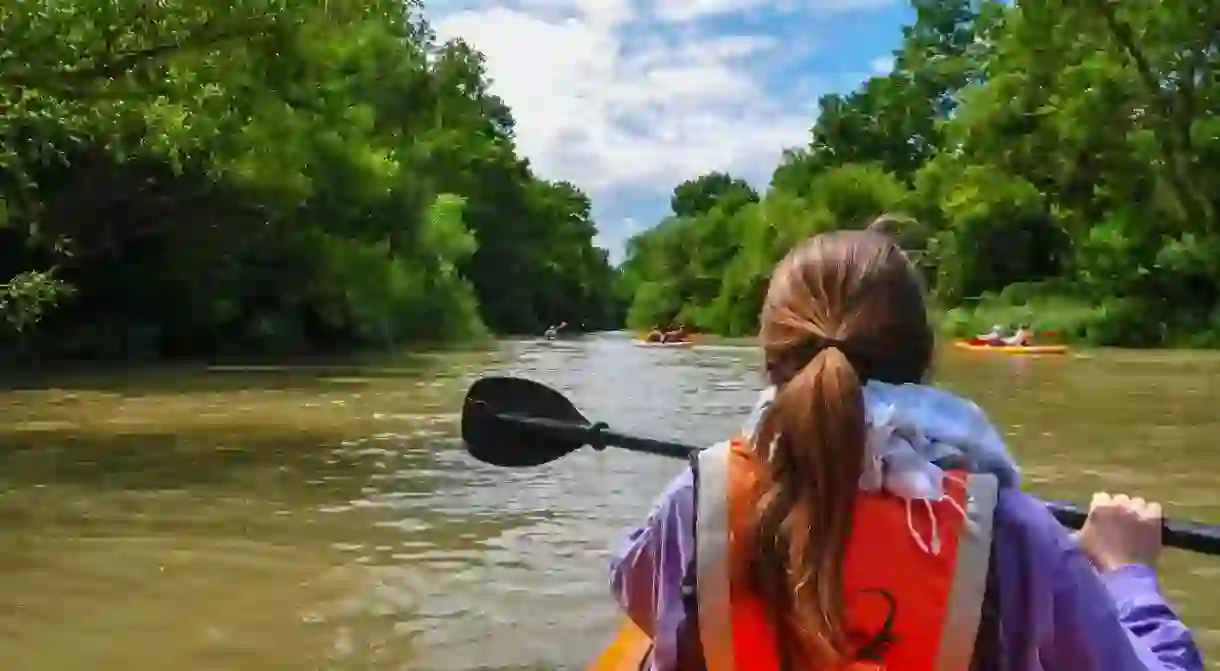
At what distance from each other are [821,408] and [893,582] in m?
0.19

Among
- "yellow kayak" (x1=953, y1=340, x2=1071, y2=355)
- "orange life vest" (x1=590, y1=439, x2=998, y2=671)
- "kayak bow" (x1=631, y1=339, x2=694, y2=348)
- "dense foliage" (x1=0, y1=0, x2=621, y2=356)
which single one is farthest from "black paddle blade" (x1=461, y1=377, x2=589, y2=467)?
"kayak bow" (x1=631, y1=339, x2=694, y2=348)

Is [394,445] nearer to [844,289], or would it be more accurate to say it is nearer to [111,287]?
[844,289]

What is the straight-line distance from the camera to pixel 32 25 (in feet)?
32.6

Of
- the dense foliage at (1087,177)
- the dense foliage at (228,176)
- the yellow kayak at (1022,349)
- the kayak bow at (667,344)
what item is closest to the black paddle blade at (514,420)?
the dense foliage at (228,176)

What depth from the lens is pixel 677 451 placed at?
2.71 metres

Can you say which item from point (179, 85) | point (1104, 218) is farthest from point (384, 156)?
point (179, 85)

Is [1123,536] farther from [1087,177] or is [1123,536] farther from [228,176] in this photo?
[1087,177]

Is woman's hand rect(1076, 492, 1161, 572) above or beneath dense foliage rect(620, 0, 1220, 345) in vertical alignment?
beneath

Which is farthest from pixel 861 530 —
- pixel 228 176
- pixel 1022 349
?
pixel 1022 349

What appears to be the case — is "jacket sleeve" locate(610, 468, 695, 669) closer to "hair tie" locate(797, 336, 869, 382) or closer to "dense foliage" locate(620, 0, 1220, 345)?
"hair tie" locate(797, 336, 869, 382)

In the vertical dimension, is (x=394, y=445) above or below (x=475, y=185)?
below

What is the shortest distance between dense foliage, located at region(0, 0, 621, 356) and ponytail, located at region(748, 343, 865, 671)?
8.84 m

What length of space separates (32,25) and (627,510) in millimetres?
5228

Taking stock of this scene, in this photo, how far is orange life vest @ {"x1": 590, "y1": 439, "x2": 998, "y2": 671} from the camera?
1556mm
